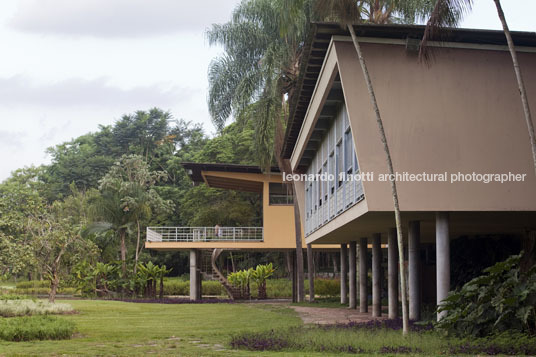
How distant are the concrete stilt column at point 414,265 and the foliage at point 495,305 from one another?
14.7 ft

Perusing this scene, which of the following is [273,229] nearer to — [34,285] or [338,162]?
[338,162]

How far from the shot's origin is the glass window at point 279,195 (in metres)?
37.5

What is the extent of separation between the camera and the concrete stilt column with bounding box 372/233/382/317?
75.7ft

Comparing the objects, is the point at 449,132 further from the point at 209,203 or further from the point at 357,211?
the point at 209,203

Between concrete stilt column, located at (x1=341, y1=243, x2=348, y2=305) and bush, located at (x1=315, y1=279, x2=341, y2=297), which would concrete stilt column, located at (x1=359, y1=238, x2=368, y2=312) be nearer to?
concrete stilt column, located at (x1=341, y1=243, x2=348, y2=305)

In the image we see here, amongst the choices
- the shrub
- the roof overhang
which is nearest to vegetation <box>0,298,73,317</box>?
the roof overhang

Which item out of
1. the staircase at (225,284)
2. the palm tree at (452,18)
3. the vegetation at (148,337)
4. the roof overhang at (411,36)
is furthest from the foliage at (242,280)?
the palm tree at (452,18)

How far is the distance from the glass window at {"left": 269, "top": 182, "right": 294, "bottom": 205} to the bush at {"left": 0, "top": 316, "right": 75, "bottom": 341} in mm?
23158

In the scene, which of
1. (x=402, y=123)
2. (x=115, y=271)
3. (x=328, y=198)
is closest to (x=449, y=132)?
(x=402, y=123)

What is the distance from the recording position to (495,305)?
1202 centimetres

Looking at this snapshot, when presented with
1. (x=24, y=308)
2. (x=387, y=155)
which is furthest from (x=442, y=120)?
(x=24, y=308)

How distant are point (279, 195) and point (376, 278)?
14706mm

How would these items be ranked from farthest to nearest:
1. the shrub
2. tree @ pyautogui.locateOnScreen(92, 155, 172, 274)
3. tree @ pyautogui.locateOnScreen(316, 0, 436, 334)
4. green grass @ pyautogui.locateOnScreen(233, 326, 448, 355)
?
the shrub → tree @ pyautogui.locateOnScreen(92, 155, 172, 274) → tree @ pyautogui.locateOnScreen(316, 0, 436, 334) → green grass @ pyautogui.locateOnScreen(233, 326, 448, 355)

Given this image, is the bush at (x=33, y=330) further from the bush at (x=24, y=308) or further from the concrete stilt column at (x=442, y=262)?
the concrete stilt column at (x=442, y=262)
